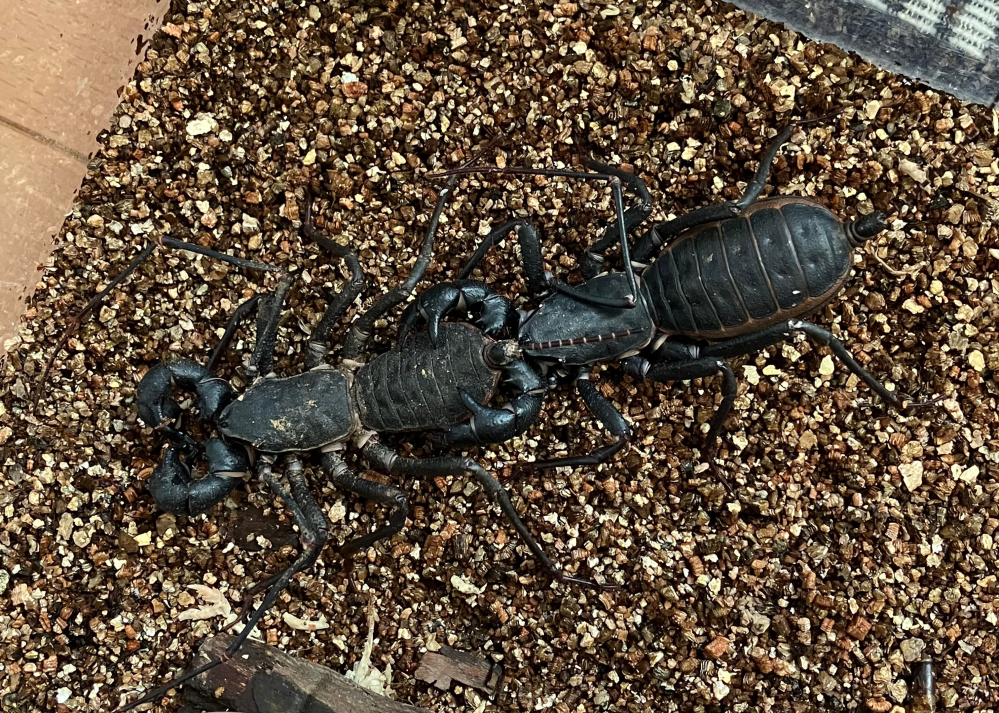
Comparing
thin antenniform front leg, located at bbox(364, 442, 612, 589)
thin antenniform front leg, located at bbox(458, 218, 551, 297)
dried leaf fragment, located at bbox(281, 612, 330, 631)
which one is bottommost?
dried leaf fragment, located at bbox(281, 612, 330, 631)

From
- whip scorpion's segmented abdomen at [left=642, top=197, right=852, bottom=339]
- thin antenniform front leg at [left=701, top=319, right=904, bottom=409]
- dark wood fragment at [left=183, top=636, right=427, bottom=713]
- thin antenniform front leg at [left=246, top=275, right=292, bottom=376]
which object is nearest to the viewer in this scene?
whip scorpion's segmented abdomen at [left=642, top=197, right=852, bottom=339]

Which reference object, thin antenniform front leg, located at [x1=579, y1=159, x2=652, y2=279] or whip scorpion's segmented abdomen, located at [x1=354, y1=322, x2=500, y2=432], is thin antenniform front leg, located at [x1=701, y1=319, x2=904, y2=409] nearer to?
thin antenniform front leg, located at [x1=579, y1=159, x2=652, y2=279]

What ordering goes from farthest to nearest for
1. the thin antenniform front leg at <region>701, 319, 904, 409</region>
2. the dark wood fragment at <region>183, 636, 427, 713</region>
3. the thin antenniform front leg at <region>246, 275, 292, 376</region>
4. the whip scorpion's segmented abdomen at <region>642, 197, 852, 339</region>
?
1. the thin antenniform front leg at <region>246, 275, 292, 376</region>
2. the dark wood fragment at <region>183, 636, 427, 713</region>
3. the thin antenniform front leg at <region>701, 319, 904, 409</region>
4. the whip scorpion's segmented abdomen at <region>642, 197, 852, 339</region>

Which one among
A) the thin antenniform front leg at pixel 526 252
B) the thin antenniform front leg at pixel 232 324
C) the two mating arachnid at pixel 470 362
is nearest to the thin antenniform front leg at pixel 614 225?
the two mating arachnid at pixel 470 362

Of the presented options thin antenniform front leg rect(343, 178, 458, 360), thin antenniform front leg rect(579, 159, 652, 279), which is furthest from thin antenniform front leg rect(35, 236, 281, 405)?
thin antenniform front leg rect(579, 159, 652, 279)

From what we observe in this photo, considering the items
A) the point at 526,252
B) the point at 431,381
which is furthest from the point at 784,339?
the point at 431,381

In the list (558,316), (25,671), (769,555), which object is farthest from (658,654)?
(25,671)
